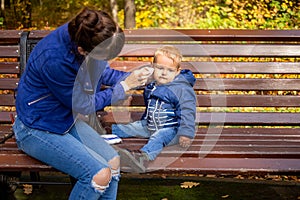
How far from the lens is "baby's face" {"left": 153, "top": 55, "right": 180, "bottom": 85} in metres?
4.05

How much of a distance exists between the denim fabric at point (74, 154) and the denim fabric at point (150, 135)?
0.26m

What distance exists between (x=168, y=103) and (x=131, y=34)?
73cm

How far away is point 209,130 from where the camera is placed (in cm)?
438

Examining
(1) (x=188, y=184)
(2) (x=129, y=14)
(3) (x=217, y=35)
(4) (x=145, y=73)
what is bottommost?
(1) (x=188, y=184)

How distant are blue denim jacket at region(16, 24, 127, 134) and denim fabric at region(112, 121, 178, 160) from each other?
16.8 inches

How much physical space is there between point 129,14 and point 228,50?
5321 millimetres

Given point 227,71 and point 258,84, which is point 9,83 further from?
point 258,84

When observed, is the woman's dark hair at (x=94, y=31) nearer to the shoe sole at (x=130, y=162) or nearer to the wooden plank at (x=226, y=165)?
the shoe sole at (x=130, y=162)

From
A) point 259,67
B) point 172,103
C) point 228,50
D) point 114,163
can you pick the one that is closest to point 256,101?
point 259,67

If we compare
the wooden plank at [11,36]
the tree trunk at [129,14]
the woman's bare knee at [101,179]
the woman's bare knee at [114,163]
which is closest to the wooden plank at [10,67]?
the wooden plank at [11,36]

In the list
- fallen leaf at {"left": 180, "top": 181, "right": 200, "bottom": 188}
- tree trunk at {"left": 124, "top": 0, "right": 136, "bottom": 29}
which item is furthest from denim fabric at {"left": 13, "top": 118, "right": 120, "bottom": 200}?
tree trunk at {"left": 124, "top": 0, "right": 136, "bottom": 29}

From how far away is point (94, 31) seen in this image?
3.18m

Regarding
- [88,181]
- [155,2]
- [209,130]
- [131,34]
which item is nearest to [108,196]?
[88,181]

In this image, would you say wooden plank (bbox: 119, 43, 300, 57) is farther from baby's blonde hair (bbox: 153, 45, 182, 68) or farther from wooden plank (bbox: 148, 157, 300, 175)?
wooden plank (bbox: 148, 157, 300, 175)
